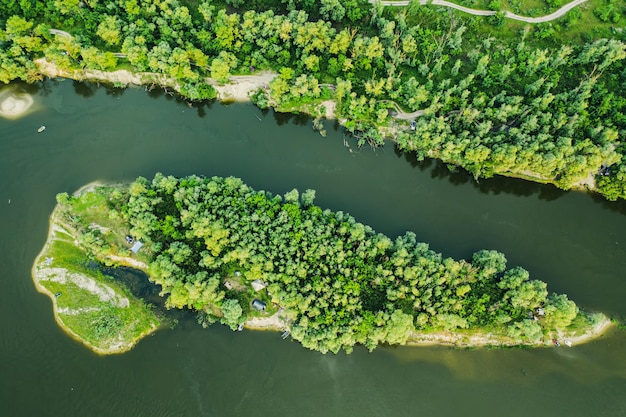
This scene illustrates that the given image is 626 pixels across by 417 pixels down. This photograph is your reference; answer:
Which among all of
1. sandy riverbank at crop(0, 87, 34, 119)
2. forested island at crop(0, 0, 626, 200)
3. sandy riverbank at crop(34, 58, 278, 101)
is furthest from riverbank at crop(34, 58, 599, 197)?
sandy riverbank at crop(0, 87, 34, 119)

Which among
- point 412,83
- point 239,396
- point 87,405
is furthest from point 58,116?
point 412,83

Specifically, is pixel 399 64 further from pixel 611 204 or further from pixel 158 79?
pixel 158 79

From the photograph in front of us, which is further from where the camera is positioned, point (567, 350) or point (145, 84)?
point (145, 84)

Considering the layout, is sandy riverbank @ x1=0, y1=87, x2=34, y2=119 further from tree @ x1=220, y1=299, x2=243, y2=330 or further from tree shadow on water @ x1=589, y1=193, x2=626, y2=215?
tree shadow on water @ x1=589, y1=193, x2=626, y2=215

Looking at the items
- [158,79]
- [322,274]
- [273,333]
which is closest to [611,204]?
[322,274]

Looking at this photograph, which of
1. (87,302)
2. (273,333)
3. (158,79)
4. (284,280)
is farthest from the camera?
(158,79)

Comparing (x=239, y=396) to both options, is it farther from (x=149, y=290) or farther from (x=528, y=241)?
(x=528, y=241)
